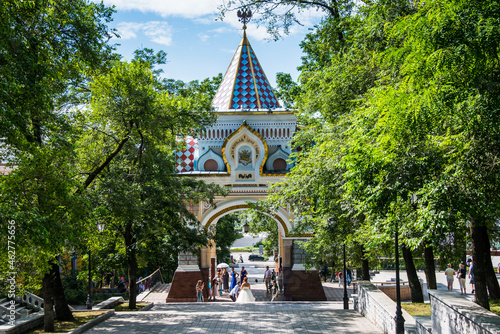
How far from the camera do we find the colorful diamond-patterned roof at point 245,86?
26.4 m

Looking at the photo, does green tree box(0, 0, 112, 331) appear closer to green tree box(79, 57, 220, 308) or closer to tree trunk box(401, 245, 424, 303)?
green tree box(79, 57, 220, 308)

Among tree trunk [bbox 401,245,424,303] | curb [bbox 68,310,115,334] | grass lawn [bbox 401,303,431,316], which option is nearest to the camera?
curb [bbox 68,310,115,334]

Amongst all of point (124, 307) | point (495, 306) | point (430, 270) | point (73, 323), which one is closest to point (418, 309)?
point (430, 270)

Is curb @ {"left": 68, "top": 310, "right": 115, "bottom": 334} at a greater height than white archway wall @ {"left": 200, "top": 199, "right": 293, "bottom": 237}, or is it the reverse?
white archway wall @ {"left": 200, "top": 199, "right": 293, "bottom": 237}

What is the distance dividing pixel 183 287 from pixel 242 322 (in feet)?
36.2

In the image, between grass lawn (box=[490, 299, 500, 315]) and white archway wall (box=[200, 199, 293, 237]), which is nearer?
grass lawn (box=[490, 299, 500, 315])

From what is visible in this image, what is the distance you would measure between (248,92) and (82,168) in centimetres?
1284

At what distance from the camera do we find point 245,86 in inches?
1057

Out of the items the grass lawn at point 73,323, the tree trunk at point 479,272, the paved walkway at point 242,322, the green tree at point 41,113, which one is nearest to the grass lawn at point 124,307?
the paved walkway at point 242,322

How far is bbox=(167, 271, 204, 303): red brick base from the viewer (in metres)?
23.9

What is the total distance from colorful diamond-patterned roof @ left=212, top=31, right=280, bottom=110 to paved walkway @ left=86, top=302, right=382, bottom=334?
12727mm

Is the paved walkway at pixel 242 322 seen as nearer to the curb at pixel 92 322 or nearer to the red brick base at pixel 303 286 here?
the curb at pixel 92 322

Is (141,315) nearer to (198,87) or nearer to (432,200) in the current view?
(432,200)

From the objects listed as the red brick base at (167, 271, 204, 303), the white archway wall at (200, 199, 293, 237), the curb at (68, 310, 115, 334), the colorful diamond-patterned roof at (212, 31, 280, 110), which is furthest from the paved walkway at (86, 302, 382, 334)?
the colorful diamond-patterned roof at (212, 31, 280, 110)
